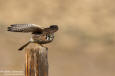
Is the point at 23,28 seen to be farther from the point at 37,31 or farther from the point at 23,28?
the point at 37,31

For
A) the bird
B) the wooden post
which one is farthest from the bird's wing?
the wooden post

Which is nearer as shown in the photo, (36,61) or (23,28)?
(36,61)

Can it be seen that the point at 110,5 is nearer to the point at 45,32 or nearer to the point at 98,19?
the point at 98,19

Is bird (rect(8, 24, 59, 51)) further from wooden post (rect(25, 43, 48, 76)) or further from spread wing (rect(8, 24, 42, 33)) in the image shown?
wooden post (rect(25, 43, 48, 76))

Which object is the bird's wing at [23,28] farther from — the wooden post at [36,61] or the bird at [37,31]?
the wooden post at [36,61]

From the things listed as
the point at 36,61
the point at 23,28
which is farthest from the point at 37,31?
the point at 36,61

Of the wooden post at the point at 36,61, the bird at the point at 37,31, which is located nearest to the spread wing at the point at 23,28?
the bird at the point at 37,31

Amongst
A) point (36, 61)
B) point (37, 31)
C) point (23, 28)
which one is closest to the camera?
point (36, 61)

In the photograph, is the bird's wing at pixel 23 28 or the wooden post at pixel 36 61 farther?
the bird's wing at pixel 23 28

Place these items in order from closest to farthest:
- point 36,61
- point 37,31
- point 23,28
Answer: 1. point 36,61
2. point 23,28
3. point 37,31
